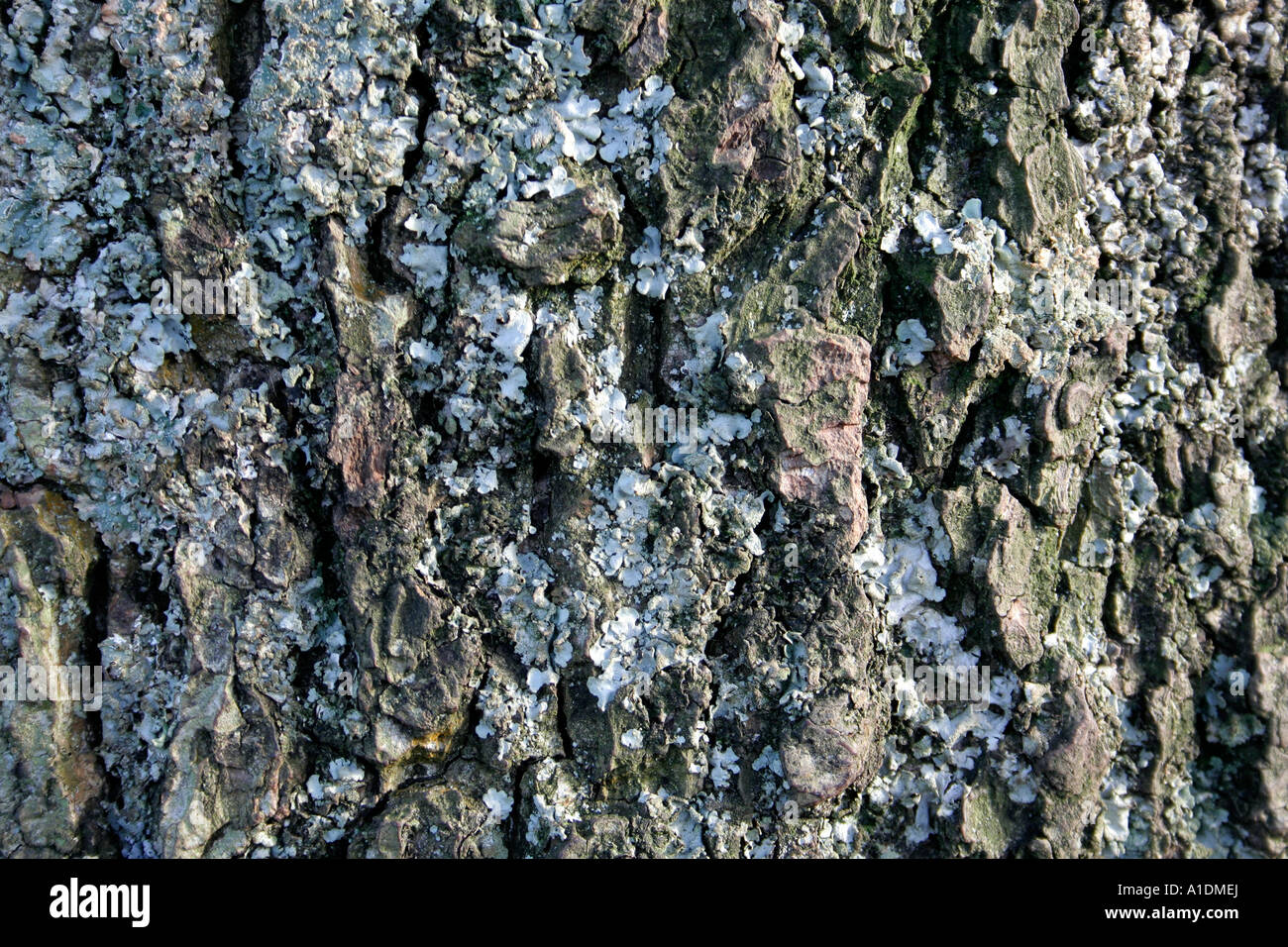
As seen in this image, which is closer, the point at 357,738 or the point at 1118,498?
the point at 357,738

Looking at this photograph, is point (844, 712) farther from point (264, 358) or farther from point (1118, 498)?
point (264, 358)

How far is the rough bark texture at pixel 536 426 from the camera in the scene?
1726 mm

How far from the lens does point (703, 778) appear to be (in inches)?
70.7

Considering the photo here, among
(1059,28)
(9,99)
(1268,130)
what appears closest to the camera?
(9,99)

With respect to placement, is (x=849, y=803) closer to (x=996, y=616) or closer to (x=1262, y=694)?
(x=996, y=616)

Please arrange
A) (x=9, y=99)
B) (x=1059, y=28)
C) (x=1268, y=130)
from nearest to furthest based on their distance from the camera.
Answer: (x=9, y=99) → (x=1059, y=28) → (x=1268, y=130)

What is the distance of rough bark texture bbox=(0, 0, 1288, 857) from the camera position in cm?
173

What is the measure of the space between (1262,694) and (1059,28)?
63.8 inches

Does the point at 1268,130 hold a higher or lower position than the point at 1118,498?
higher

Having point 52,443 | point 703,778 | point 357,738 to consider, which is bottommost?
point 703,778

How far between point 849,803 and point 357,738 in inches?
42.3

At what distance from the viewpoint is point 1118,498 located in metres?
1.94

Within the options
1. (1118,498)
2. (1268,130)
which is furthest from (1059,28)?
(1118,498)

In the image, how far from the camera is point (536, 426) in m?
1.75
